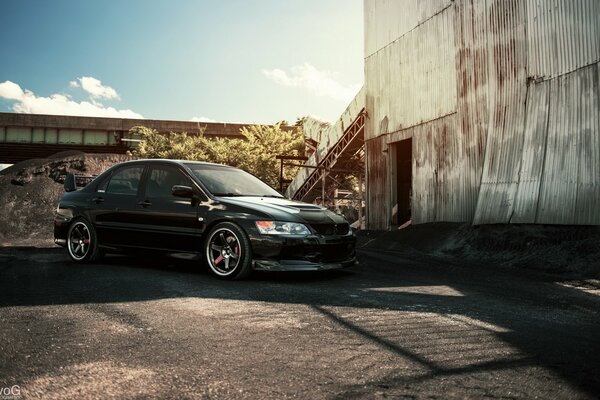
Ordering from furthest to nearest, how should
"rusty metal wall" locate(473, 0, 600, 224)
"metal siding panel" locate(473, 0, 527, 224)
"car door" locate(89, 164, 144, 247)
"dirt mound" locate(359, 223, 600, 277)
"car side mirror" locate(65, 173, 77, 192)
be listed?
"metal siding panel" locate(473, 0, 527, 224), "rusty metal wall" locate(473, 0, 600, 224), "dirt mound" locate(359, 223, 600, 277), "car side mirror" locate(65, 173, 77, 192), "car door" locate(89, 164, 144, 247)

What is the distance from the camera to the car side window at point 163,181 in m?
7.51

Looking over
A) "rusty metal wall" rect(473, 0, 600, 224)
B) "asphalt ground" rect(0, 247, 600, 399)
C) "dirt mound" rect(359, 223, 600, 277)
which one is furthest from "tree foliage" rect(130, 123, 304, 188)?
"asphalt ground" rect(0, 247, 600, 399)

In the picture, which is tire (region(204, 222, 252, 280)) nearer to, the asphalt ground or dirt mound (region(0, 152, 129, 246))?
the asphalt ground

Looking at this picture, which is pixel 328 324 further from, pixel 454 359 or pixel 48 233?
pixel 48 233

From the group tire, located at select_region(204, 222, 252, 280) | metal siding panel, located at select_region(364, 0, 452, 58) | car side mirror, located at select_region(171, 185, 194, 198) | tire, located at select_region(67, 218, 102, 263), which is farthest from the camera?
metal siding panel, located at select_region(364, 0, 452, 58)

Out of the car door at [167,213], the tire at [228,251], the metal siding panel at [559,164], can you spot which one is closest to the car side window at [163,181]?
the car door at [167,213]

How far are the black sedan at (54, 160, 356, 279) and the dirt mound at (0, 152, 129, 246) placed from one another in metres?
7.16

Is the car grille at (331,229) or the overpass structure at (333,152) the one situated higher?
the overpass structure at (333,152)

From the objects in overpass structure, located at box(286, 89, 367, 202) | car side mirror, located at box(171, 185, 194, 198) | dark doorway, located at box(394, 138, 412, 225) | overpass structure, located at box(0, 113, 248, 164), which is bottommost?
car side mirror, located at box(171, 185, 194, 198)

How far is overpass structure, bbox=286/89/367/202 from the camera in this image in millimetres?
22234

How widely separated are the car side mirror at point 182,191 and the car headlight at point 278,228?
1196 mm

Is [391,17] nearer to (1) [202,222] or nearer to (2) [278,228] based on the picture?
(1) [202,222]

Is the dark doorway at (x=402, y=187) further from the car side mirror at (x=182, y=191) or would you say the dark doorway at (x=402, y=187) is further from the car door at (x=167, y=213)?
the car side mirror at (x=182, y=191)

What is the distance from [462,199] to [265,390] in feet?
42.3
